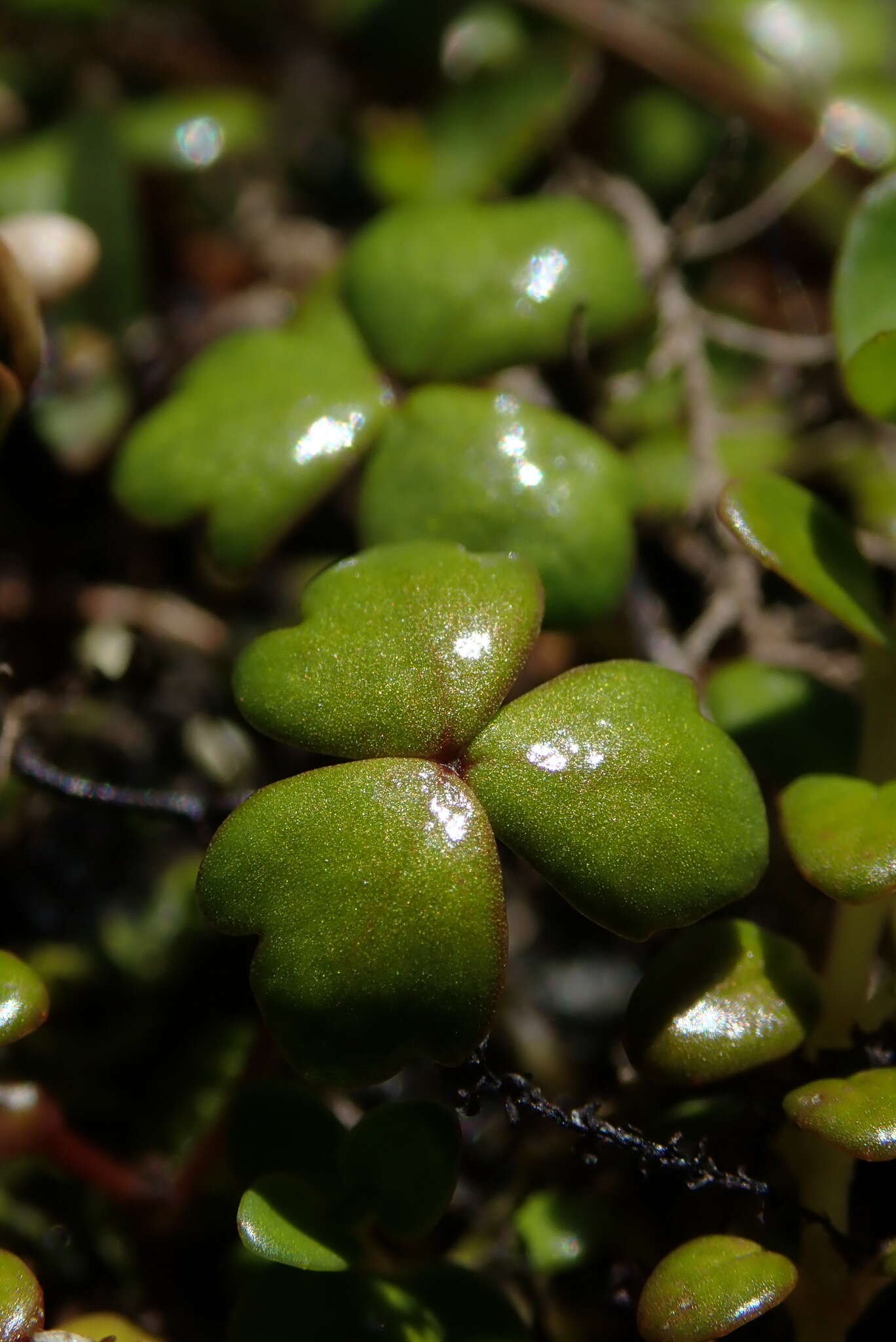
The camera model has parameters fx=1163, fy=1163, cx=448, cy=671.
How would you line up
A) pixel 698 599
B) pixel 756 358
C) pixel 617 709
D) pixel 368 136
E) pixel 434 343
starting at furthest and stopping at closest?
pixel 368 136, pixel 756 358, pixel 698 599, pixel 434 343, pixel 617 709

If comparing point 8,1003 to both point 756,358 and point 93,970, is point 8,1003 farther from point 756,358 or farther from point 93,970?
point 756,358

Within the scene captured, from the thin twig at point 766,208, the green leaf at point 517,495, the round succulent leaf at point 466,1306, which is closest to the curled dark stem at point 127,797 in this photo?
the green leaf at point 517,495

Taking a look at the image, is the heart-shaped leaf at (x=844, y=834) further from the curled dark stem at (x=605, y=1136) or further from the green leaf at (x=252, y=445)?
the green leaf at (x=252, y=445)

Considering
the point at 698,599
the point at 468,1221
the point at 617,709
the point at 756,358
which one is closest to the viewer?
the point at 617,709

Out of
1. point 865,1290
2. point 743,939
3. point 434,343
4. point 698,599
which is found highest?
point 434,343

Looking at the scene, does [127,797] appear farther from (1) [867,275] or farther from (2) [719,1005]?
(1) [867,275]

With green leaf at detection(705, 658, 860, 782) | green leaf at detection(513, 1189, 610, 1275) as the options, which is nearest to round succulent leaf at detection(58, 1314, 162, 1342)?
green leaf at detection(513, 1189, 610, 1275)

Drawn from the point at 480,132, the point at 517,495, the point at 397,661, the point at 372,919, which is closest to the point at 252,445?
the point at 517,495

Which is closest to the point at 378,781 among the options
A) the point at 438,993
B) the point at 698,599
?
the point at 438,993
